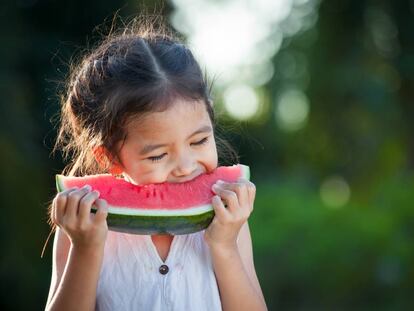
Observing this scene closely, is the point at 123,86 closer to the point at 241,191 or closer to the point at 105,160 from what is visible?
the point at 105,160

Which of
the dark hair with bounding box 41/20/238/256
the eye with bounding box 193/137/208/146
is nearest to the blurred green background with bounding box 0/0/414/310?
the dark hair with bounding box 41/20/238/256

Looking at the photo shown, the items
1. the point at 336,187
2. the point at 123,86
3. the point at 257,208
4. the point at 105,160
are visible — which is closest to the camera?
the point at 123,86

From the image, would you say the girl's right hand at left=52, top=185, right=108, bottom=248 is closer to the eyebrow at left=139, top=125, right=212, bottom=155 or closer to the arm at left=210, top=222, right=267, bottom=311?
the eyebrow at left=139, top=125, right=212, bottom=155

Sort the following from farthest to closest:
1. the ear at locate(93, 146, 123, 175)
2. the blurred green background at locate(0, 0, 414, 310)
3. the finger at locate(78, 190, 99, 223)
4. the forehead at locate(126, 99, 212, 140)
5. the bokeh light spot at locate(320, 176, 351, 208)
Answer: the bokeh light spot at locate(320, 176, 351, 208)
the blurred green background at locate(0, 0, 414, 310)
the ear at locate(93, 146, 123, 175)
the forehead at locate(126, 99, 212, 140)
the finger at locate(78, 190, 99, 223)

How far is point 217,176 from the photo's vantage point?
3004 mm

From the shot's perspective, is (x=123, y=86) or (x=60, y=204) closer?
(x=60, y=204)

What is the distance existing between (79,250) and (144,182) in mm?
364

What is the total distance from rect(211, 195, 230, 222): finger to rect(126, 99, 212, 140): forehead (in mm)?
260

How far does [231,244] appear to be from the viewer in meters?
2.77

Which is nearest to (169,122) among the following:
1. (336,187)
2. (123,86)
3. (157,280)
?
(123,86)

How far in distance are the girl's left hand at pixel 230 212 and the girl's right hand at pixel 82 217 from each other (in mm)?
385

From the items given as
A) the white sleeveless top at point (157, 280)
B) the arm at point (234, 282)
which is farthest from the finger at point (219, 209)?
the white sleeveless top at point (157, 280)

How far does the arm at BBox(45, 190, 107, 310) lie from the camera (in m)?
2.64

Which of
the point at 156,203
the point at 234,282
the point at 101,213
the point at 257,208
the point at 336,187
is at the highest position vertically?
the point at 336,187
